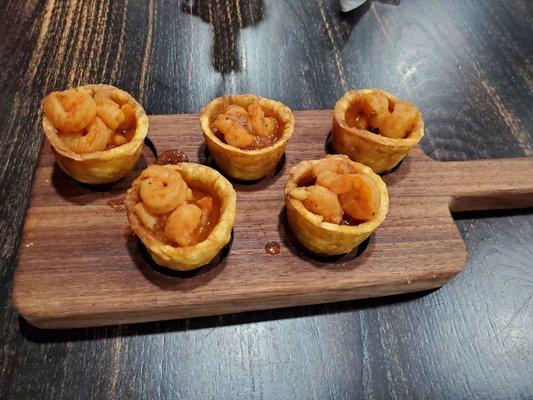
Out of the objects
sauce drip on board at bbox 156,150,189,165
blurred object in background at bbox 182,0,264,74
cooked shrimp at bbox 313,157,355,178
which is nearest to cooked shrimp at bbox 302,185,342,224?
cooked shrimp at bbox 313,157,355,178

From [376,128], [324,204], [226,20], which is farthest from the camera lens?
[226,20]

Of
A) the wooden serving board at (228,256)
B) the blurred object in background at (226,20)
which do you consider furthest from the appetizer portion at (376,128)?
the blurred object in background at (226,20)

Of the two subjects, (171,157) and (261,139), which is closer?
(261,139)

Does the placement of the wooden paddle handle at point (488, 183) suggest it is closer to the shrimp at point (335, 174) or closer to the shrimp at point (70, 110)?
the shrimp at point (335, 174)

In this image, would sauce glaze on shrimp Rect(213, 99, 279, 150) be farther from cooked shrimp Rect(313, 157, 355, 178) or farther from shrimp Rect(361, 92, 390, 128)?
shrimp Rect(361, 92, 390, 128)

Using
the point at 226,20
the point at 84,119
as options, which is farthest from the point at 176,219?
the point at 226,20

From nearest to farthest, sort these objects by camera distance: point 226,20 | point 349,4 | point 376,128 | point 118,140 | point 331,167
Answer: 1. point 331,167
2. point 118,140
3. point 376,128
4. point 226,20
5. point 349,4

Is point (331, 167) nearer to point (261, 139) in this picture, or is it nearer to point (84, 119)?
point (261, 139)
